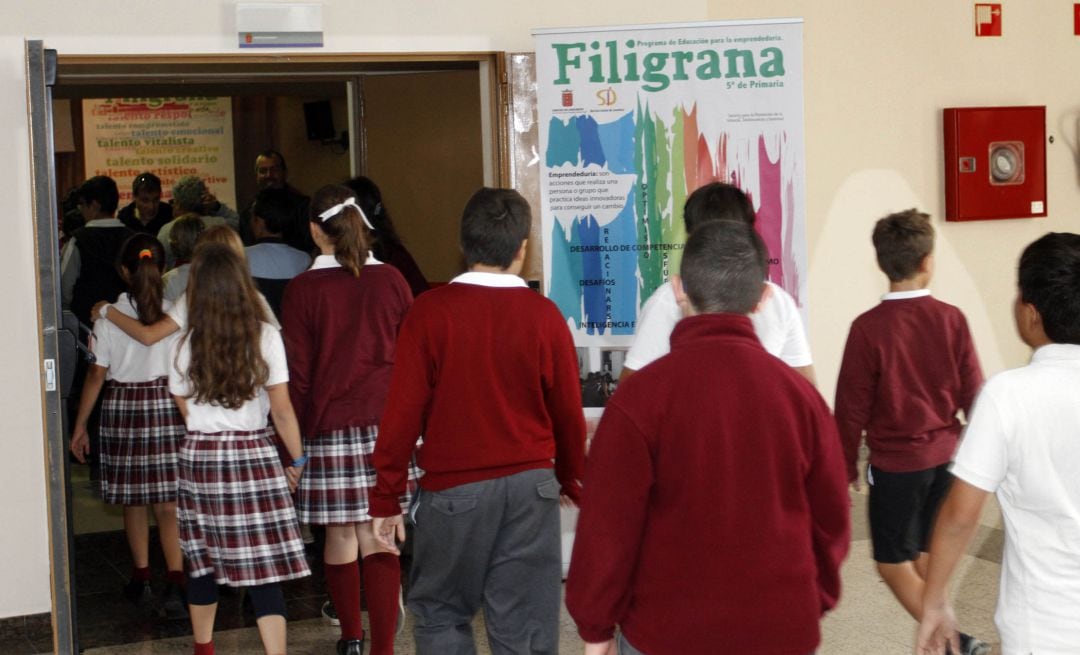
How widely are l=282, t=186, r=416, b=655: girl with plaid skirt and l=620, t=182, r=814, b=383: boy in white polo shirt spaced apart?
1084 millimetres

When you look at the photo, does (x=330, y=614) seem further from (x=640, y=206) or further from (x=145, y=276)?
(x=640, y=206)

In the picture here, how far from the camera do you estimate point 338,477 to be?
4160 mm

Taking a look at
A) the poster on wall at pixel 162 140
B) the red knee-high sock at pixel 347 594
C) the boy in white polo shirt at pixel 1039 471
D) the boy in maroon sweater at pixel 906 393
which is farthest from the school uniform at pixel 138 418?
the poster on wall at pixel 162 140

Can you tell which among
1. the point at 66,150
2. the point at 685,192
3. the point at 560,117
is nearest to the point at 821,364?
the point at 685,192

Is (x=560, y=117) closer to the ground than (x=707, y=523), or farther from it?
farther from it

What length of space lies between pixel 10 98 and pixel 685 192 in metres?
2.52

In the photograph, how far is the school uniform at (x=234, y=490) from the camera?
3840 millimetres

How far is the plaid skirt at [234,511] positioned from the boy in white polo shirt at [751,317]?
1275 mm

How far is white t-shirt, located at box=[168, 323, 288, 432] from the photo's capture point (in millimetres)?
3826

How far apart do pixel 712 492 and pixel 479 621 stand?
3.03 m

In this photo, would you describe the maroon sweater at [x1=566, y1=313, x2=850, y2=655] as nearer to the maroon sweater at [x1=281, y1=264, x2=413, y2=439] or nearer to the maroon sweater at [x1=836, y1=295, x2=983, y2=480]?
the maroon sweater at [x1=836, y1=295, x2=983, y2=480]

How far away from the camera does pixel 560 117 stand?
16.2 ft

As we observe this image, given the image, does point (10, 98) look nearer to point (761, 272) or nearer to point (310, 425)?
point (310, 425)

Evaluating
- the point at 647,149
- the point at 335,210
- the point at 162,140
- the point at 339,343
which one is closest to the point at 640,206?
the point at 647,149
